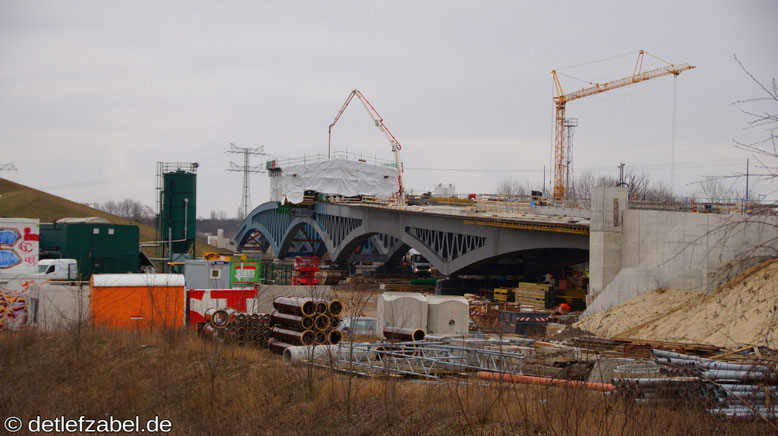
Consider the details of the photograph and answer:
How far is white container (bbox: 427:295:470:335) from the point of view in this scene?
1046 inches

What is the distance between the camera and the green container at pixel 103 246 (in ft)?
157

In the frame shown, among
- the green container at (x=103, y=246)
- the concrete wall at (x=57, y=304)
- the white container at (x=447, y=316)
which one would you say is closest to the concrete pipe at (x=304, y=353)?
the white container at (x=447, y=316)

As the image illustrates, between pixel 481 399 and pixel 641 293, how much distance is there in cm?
1884

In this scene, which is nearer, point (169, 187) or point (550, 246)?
point (550, 246)

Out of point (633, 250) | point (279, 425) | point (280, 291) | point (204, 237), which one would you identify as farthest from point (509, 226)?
point (204, 237)

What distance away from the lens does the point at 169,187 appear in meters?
57.8

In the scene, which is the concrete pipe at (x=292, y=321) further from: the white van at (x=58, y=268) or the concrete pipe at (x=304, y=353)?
the white van at (x=58, y=268)

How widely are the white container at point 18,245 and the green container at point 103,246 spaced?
34.7 ft

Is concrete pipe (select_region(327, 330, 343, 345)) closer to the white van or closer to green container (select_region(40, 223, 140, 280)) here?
the white van

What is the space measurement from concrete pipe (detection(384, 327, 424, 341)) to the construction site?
0.06 metres

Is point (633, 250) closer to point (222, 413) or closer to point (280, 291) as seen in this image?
point (280, 291)

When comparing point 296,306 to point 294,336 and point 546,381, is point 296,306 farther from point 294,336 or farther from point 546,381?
point 546,381

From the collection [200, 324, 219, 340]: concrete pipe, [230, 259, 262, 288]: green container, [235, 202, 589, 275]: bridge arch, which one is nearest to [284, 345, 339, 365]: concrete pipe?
[200, 324, 219, 340]: concrete pipe

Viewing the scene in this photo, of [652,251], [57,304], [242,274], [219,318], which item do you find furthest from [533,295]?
[57,304]
